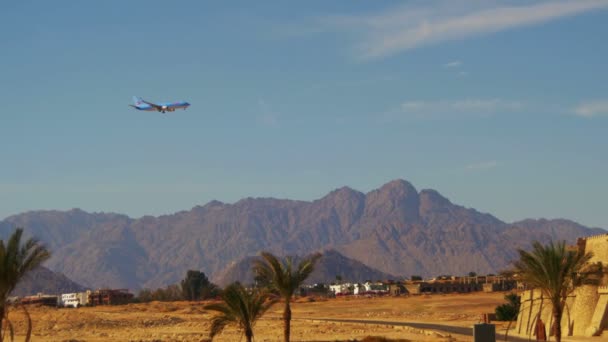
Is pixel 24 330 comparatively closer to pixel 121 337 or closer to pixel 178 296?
pixel 121 337

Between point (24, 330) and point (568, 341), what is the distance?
156 ft

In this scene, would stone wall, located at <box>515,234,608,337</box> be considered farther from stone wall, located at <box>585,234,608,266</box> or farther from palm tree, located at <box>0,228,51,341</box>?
palm tree, located at <box>0,228,51,341</box>

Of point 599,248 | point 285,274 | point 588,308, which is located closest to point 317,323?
point 599,248

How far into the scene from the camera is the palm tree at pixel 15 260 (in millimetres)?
43656

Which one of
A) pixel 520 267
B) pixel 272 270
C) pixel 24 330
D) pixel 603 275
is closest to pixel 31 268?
pixel 272 270

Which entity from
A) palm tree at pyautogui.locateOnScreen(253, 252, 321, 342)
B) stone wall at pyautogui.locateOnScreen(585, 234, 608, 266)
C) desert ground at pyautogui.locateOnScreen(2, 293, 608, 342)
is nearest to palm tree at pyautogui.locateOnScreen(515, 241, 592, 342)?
desert ground at pyautogui.locateOnScreen(2, 293, 608, 342)

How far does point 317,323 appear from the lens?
8894 cm

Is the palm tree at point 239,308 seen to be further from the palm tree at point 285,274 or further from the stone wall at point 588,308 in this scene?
the stone wall at point 588,308

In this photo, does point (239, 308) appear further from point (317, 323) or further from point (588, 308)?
point (317, 323)

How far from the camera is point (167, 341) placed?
6762 centimetres

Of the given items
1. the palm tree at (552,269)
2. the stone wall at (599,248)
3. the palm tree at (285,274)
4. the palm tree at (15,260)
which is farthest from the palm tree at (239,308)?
the stone wall at (599,248)

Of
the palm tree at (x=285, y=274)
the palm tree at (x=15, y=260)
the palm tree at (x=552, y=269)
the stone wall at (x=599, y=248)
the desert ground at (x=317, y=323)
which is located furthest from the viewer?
the desert ground at (x=317, y=323)

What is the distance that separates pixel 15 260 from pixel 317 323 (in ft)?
158

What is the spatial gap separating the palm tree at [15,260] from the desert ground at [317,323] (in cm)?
2411
